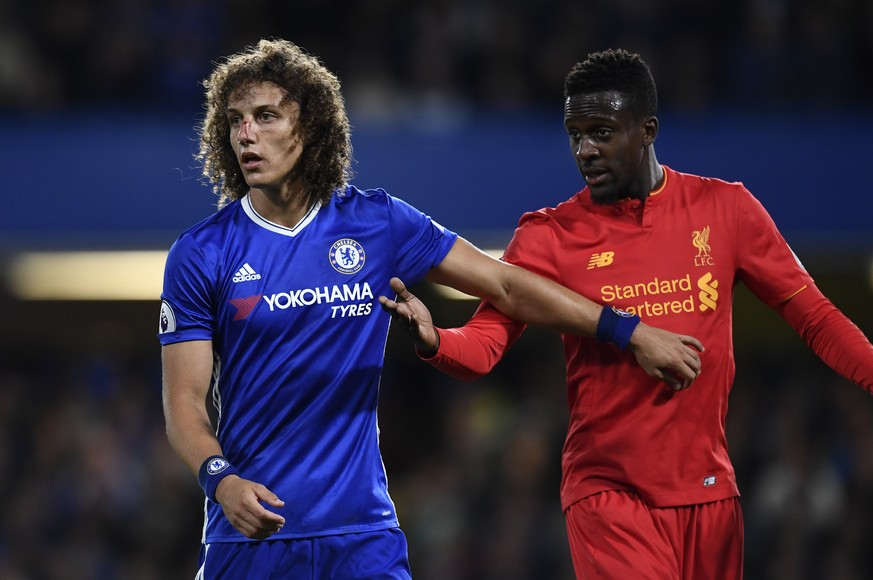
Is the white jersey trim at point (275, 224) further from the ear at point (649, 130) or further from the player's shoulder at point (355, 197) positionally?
the ear at point (649, 130)

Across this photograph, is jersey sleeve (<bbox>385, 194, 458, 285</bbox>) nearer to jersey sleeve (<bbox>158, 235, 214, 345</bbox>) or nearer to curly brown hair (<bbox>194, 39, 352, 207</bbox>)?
curly brown hair (<bbox>194, 39, 352, 207</bbox>)

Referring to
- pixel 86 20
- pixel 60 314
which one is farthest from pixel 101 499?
pixel 86 20

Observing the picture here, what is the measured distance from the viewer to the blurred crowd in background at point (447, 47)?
11312 mm

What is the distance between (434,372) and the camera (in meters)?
12.9

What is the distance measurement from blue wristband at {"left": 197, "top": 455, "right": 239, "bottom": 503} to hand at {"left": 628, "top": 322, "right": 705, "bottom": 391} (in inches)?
54.3

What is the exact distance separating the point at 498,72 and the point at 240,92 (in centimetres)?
750

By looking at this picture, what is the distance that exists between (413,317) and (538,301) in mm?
513

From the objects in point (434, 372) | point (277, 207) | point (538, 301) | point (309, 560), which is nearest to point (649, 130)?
point (538, 301)

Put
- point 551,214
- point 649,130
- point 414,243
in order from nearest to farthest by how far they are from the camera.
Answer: point 414,243 → point 649,130 → point 551,214

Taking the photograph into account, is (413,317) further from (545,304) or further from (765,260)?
(765,260)

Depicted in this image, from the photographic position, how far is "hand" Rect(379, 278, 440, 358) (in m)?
4.14

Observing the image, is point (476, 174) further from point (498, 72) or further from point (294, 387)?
point (294, 387)

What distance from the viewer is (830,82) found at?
11.2m

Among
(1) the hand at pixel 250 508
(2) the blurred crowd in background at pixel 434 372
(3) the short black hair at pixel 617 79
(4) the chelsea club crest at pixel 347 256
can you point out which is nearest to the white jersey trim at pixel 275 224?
(4) the chelsea club crest at pixel 347 256
